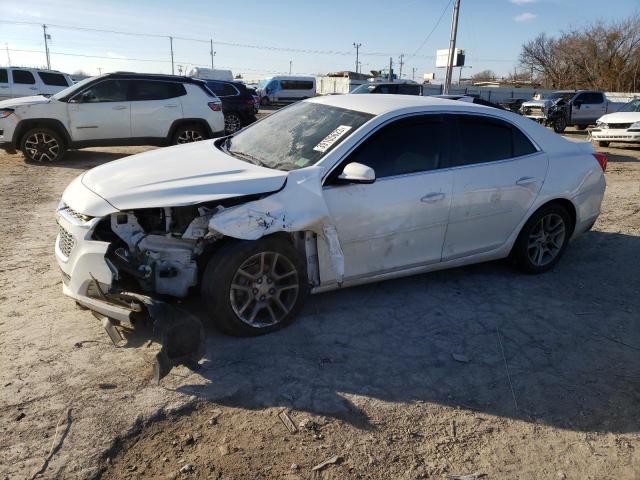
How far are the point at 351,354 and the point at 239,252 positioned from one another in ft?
3.42

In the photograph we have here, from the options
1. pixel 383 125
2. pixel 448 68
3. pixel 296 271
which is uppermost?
pixel 448 68

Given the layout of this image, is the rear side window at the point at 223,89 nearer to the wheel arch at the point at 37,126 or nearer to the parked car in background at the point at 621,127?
the wheel arch at the point at 37,126

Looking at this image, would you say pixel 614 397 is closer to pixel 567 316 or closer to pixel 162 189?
pixel 567 316

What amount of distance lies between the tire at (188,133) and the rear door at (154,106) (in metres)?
0.22

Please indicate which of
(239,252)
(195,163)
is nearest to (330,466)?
(239,252)

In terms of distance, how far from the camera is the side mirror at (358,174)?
3.68 meters

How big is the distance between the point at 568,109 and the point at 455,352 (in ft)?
71.7

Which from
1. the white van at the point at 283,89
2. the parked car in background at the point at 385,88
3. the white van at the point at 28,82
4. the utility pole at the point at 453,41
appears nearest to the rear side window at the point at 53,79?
the white van at the point at 28,82

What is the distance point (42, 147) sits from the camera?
417 inches

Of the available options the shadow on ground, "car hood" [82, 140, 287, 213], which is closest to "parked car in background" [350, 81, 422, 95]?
the shadow on ground

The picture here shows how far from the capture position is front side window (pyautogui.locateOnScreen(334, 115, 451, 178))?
405 cm

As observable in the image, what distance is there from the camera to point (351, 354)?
363cm

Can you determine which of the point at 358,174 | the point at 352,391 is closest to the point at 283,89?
the point at 358,174

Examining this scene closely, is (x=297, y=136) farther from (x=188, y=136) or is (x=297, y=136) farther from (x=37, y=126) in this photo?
(x=37, y=126)
